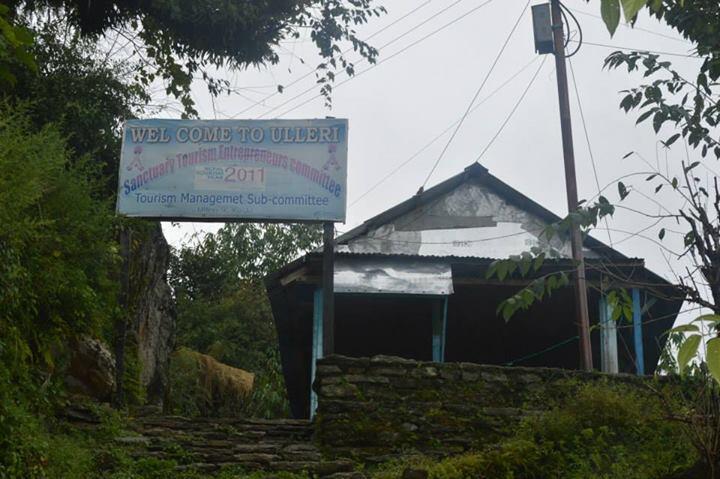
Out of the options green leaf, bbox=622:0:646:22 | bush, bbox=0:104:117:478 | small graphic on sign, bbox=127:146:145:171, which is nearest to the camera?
green leaf, bbox=622:0:646:22

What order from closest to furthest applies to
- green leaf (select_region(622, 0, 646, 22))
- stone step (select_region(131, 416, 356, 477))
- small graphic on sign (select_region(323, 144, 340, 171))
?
green leaf (select_region(622, 0, 646, 22))
stone step (select_region(131, 416, 356, 477))
small graphic on sign (select_region(323, 144, 340, 171))

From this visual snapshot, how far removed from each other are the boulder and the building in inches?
125

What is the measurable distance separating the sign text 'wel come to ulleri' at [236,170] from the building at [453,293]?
137 centimetres

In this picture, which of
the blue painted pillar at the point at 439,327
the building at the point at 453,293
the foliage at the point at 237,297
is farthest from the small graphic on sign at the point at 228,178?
the foliage at the point at 237,297

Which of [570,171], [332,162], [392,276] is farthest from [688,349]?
[392,276]

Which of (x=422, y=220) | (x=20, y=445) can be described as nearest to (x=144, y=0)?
(x=422, y=220)

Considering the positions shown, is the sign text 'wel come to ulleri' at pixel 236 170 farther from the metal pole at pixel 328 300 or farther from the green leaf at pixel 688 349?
the green leaf at pixel 688 349

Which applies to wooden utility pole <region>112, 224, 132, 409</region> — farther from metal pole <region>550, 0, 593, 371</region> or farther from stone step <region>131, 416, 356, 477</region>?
metal pole <region>550, 0, 593, 371</region>

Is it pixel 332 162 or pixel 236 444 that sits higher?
pixel 332 162

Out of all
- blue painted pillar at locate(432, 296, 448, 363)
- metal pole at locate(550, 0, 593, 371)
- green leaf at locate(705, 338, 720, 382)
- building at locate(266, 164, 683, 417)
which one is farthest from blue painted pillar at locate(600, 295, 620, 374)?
green leaf at locate(705, 338, 720, 382)

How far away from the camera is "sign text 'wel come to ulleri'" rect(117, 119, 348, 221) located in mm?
12484

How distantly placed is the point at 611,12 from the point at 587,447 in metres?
7.20

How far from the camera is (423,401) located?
10055mm

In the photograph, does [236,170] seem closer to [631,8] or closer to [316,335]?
[316,335]
